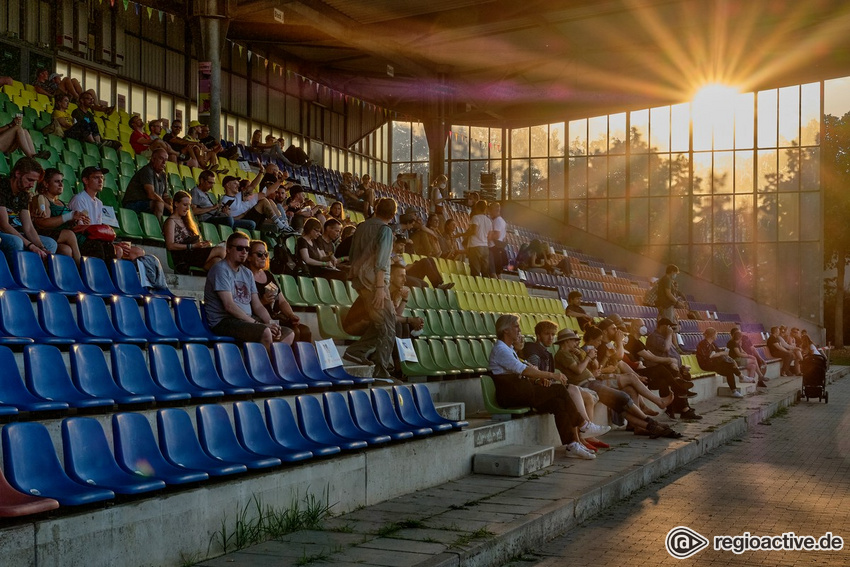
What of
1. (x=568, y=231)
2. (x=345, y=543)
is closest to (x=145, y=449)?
(x=345, y=543)

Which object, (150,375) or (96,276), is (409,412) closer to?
(150,375)

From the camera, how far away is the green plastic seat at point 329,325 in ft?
30.5

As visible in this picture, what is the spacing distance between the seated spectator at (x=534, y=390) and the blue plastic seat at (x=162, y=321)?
111 inches

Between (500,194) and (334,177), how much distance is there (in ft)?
41.7

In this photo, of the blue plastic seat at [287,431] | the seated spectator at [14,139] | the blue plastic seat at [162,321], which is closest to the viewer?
the blue plastic seat at [287,431]

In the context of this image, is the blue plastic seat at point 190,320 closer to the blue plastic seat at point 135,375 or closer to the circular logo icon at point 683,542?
the blue plastic seat at point 135,375

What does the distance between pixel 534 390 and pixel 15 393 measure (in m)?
5.00

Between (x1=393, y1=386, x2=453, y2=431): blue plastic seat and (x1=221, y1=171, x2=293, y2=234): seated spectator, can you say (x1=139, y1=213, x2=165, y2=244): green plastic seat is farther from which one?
(x1=393, y1=386, x2=453, y2=431): blue plastic seat

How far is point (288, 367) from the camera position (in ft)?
23.5

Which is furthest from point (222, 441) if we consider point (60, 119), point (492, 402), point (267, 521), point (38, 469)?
point (60, 119)

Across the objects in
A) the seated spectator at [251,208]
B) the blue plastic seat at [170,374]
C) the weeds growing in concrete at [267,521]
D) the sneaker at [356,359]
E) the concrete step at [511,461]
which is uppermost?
the seated spectator at [251,208]

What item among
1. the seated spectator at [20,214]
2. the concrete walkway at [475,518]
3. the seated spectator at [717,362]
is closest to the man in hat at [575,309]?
the seated spectator at [717,362]

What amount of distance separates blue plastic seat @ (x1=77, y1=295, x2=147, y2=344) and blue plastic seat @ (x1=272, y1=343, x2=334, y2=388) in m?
0.98

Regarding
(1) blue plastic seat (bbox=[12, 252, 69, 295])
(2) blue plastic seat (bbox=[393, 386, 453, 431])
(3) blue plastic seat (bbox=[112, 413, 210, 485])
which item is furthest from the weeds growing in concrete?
(1) blue plastic seat (bbox=[12, 252, 69, 295])
